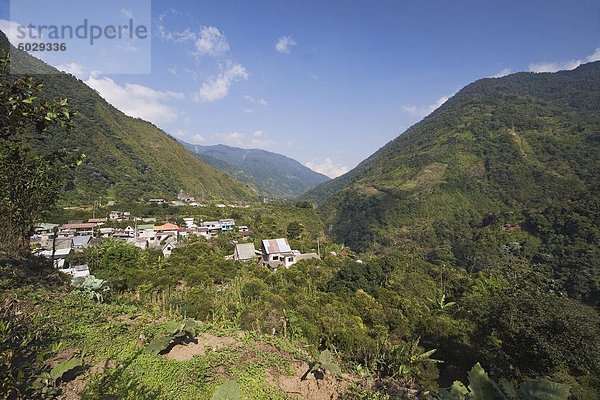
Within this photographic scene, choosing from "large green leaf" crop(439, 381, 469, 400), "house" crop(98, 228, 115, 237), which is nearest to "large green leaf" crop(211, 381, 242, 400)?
"large green leaf" crop(439, 381, 469, 400)

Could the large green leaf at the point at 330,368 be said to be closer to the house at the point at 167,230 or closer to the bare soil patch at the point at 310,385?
the bare soil patch at the point at 310,385

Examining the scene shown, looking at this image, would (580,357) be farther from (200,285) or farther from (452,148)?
(452,148)

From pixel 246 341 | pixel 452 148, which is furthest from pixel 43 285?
pixel 452 148

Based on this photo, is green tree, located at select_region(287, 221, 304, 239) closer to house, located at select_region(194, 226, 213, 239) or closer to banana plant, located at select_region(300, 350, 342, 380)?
house, located at select_region(194, 226, 213, 239)

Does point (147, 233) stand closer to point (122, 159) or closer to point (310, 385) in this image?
point (310, 385)

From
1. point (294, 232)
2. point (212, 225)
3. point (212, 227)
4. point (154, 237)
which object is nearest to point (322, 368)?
point (294, 232)

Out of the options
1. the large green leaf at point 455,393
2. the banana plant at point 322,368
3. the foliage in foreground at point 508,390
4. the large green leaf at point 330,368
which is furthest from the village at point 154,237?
the foliage in foreground at point 508,390
